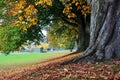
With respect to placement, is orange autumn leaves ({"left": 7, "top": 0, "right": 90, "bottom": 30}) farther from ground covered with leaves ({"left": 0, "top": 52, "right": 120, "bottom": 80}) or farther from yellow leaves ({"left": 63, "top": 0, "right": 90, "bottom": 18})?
ground covered with leaves ({"left": 0, "top": 52, "right": 120, "bottom": 80})

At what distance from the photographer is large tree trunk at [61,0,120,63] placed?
42.9 ft

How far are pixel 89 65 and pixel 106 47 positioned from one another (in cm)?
122

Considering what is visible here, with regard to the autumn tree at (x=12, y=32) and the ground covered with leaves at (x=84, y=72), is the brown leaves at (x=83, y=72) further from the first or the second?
the autumn tree at (x=12, y=32)

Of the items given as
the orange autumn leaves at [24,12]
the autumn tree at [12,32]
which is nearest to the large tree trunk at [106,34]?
the orange autumn leaves at [24,12]

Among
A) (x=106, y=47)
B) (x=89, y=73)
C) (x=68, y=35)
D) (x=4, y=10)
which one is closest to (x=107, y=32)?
(x=106, y=47)

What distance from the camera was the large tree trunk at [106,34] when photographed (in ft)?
42.9

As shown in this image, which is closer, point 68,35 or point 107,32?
point 107,32

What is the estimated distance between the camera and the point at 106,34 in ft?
43.7

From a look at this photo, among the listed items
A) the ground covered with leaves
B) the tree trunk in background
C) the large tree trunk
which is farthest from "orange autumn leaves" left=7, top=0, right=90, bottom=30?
the ground covered with leaves

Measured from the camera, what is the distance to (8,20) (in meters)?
34.6

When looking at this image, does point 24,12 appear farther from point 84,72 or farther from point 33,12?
point 84,72

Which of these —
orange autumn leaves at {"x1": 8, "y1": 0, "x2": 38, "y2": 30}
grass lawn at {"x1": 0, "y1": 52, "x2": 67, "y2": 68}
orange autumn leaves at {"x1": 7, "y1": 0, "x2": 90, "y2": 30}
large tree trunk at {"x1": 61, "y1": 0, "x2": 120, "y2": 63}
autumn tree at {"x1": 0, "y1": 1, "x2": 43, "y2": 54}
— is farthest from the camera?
grass lawn at {"x1": 0, "y1": 52, "x2": 67, "y2": 68}

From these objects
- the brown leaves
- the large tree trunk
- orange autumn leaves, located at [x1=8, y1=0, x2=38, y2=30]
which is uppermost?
orange autumn leaves, located at [x1=8, y1=0, x2=38, y2=30]

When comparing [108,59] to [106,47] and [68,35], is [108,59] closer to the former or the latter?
[106,47]
